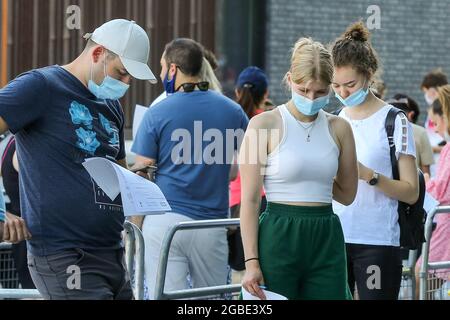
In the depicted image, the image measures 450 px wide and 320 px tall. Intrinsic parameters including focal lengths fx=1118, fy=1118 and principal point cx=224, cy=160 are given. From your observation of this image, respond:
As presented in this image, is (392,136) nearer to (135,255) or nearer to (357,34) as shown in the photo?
(357,34)

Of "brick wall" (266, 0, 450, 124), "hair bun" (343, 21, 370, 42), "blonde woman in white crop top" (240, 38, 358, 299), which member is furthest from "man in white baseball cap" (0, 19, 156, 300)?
"brick wall" (266, 0, 450, 124)

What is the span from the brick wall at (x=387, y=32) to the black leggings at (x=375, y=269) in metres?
8.20

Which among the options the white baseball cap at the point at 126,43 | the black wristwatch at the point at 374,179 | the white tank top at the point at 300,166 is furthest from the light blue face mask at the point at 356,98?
the white baseball cap at the point at 126,43

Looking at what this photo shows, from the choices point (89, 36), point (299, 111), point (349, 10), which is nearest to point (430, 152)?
point (299, 111)

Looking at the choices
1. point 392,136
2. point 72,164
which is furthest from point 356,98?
point 72,164

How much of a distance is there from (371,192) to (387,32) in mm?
9101

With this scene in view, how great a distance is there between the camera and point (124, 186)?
4.29m

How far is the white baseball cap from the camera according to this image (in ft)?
14.3

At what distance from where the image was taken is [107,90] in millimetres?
4367

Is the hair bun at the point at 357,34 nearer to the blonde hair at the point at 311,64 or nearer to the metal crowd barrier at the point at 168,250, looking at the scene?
the blonde hair at the point at 311,64

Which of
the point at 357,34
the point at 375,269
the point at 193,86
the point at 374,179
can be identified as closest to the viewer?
the point at 374,179
